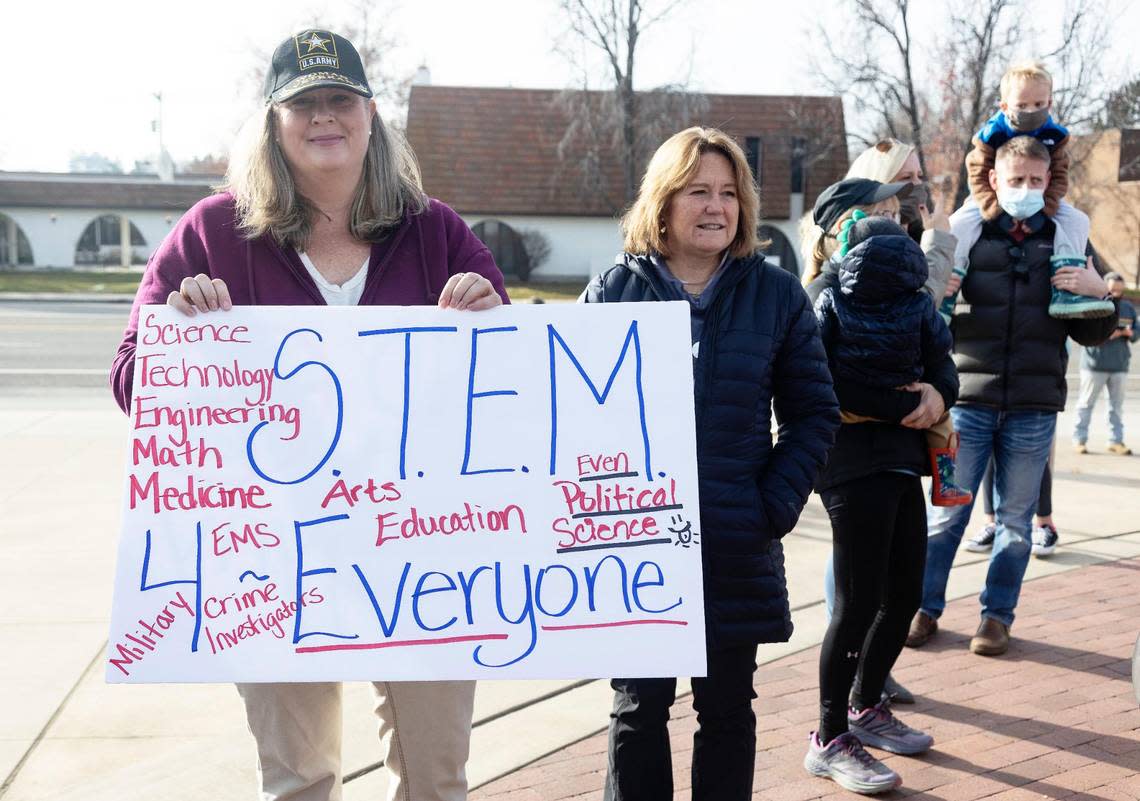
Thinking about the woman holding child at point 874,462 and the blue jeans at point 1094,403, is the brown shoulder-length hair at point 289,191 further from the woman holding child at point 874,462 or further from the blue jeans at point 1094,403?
the blue jeans at point 1094,403

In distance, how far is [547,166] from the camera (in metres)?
33.4

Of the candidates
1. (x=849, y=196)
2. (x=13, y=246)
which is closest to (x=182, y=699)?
(x=849, y=196)

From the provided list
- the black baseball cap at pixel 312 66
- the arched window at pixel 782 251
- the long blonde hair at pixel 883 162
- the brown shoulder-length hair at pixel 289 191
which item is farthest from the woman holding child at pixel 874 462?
the arched window at pixel 782 251

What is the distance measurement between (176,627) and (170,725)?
167cm

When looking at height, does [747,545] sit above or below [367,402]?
below

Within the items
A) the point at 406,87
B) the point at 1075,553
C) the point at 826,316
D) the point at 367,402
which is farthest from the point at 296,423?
the point at 406,87

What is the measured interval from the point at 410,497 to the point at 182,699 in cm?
206

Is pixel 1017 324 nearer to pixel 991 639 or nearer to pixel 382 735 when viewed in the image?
pixel 991 639

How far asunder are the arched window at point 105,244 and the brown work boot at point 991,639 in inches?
1601

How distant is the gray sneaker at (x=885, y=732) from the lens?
341 cm

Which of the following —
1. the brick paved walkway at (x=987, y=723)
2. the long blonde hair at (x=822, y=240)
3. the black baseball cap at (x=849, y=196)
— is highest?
the black baseball cap at (x=849, y=196)

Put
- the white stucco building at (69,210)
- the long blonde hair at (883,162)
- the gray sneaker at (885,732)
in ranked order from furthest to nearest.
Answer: the white stucco building at (69,210) → the long blonde hair at (883,162) → the gray sneaker at (885,732)

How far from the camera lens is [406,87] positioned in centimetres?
3941

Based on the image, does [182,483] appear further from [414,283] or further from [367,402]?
[414,283]
